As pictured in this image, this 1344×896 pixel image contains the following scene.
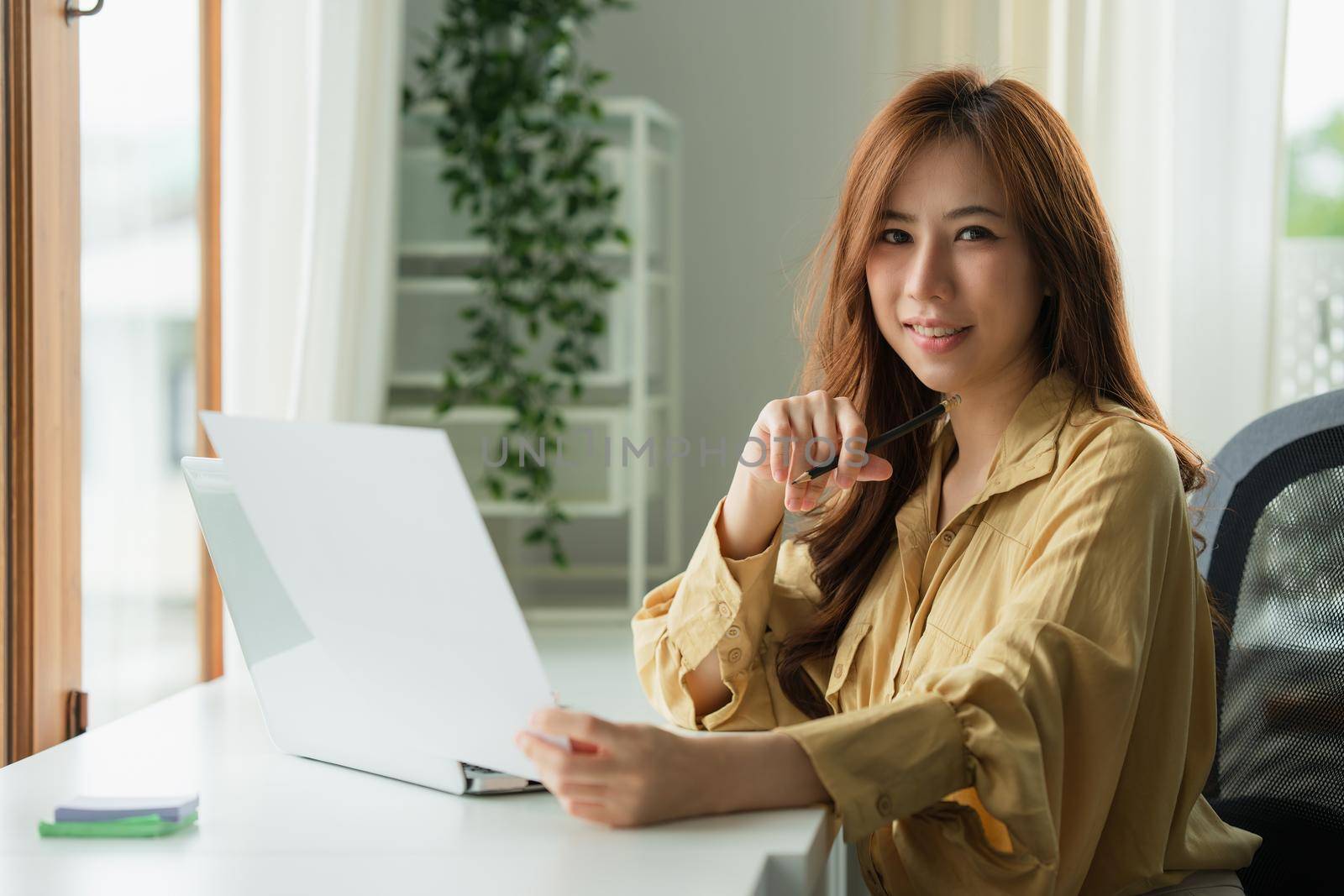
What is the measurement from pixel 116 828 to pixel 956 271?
0.78 meters

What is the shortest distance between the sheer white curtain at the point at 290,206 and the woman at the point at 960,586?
121 centimetres

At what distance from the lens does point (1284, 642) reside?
3.90 feet

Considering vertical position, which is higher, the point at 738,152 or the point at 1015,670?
the point at 738,152

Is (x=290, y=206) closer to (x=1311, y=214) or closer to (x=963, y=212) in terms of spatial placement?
(x=963, y=212)

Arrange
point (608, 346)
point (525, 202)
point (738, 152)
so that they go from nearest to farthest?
1. point (525, 202)
2. point (608, 346)
3. point (738, 152)

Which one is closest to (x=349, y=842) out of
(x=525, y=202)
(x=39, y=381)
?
(x=39, y=381)

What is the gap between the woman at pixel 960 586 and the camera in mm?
821

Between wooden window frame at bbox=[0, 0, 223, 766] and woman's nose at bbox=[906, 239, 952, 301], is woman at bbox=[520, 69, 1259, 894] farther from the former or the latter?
wooden window frame at bbox=[0, 0, 223, 766]

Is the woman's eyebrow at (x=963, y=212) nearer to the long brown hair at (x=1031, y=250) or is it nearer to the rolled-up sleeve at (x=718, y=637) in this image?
the long brown hair at (x=1031, y=250)

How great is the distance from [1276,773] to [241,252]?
1767 mm

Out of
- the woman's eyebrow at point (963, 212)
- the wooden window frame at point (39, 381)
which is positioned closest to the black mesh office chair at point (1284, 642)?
the woman's eyebrow at point (963, 212)

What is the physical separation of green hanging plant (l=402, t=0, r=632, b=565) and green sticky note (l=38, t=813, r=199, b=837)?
2.04m

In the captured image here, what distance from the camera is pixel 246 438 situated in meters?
0.86

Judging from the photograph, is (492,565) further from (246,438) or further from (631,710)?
(631,710)
